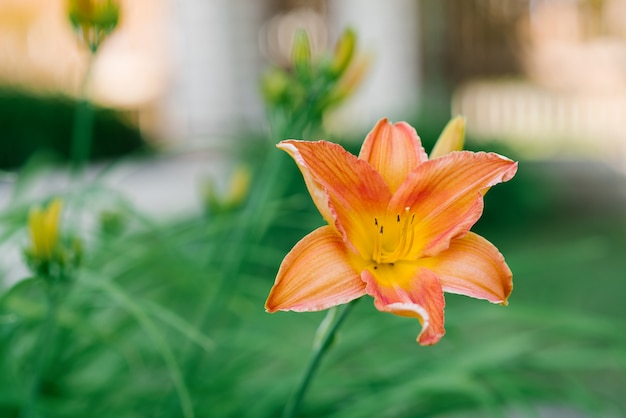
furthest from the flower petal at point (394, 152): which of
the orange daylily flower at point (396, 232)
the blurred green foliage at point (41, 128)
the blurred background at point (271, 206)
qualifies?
the blurred green foliage at point (41, 128)

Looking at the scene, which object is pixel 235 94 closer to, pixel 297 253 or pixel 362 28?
pixel 362 28

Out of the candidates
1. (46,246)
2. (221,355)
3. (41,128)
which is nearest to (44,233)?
(46,246)

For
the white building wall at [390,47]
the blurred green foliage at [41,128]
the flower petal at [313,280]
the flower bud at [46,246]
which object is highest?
the flower petal at [313,280]

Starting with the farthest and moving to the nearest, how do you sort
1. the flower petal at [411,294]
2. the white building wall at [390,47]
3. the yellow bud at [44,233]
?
the white building wall at [390,47] < the yellow bud at [44,233] < the flower petal at [411,294]

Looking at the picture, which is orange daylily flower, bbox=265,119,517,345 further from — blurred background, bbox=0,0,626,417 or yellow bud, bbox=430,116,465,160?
blurred background, bbox=0,0,626,417

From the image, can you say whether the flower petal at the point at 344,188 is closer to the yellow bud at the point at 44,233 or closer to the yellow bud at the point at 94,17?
the yellow bud at the point at 44,233


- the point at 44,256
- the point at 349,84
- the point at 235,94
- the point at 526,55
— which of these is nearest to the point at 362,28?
the point at 235,94

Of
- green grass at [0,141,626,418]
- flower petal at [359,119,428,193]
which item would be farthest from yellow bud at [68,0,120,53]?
flower petal at [359,119,428,193]
